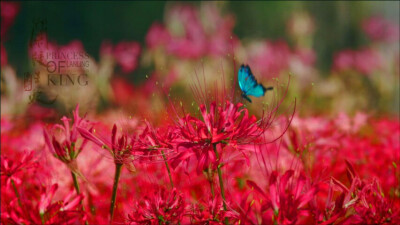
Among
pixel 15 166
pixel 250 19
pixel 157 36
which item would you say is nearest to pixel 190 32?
pixel 157 36

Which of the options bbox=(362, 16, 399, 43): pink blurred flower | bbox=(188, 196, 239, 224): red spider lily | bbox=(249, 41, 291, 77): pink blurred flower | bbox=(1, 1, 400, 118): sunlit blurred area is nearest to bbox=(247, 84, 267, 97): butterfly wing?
bbox=(188, 196, 239, 224): red spider lily

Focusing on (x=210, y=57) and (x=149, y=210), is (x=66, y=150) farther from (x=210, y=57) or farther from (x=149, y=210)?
(x=210, y=57)

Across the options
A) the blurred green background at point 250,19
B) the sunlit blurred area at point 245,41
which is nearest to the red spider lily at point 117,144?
the sunlit blurred area at point 245,41

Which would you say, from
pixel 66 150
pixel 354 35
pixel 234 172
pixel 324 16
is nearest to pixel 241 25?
pixel 324 16

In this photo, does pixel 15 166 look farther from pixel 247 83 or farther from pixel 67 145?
pixel 247 83

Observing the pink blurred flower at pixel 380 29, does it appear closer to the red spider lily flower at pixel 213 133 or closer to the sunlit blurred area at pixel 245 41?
the sunlit blurred area at pixel 245 41

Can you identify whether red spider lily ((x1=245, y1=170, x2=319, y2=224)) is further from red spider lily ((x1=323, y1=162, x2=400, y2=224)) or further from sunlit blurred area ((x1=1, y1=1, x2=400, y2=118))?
sunlit blurred area ((x1=1, y1=1, x2=400, y2=118))
